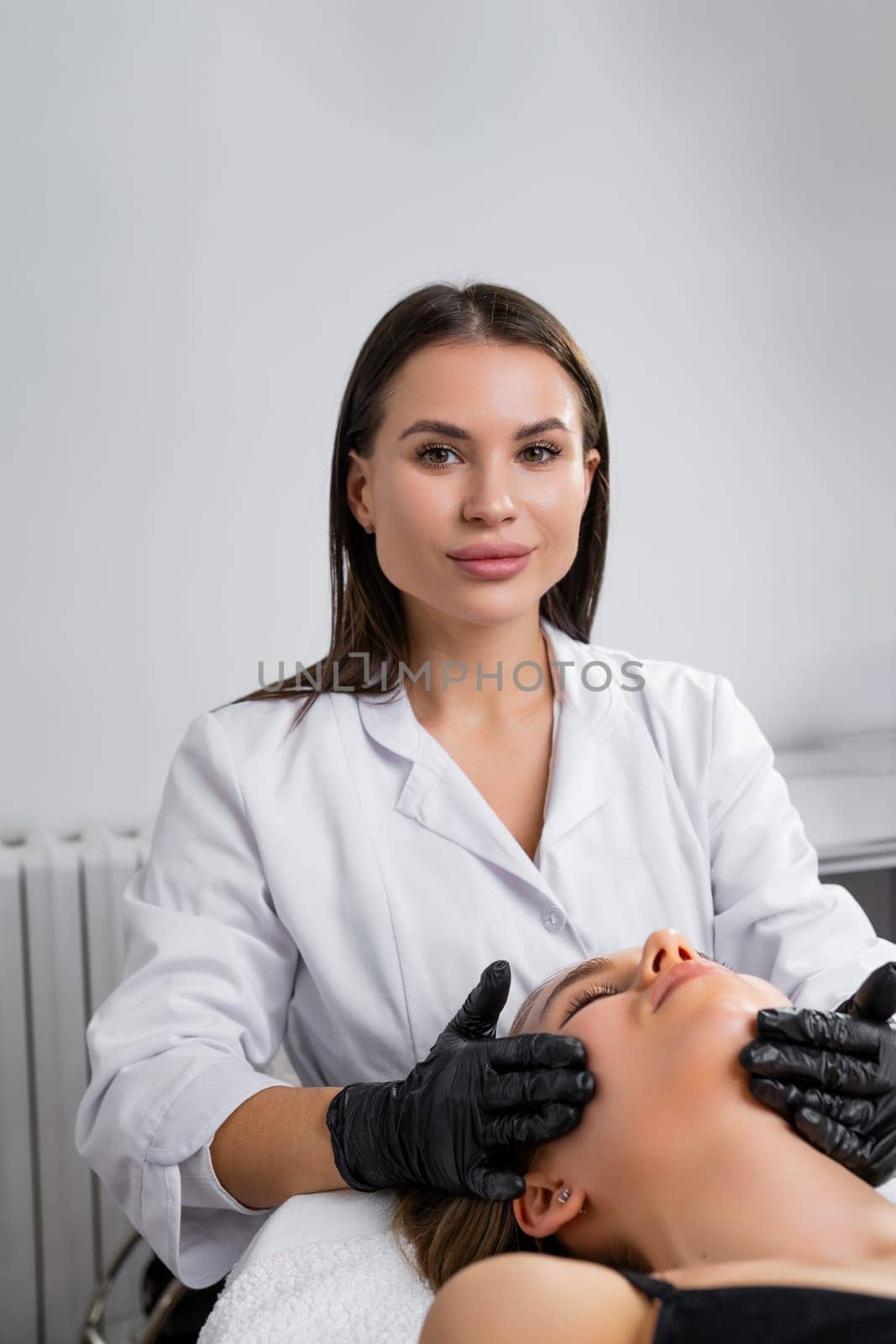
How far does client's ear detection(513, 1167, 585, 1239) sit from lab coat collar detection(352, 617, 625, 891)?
1.14 ft

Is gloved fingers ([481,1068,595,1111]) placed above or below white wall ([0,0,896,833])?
below

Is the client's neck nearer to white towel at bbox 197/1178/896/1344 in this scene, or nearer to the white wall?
white towel at bbox 197/1178/896/1344

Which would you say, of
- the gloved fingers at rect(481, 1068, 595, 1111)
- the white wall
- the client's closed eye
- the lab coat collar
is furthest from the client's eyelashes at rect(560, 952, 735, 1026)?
the white wall

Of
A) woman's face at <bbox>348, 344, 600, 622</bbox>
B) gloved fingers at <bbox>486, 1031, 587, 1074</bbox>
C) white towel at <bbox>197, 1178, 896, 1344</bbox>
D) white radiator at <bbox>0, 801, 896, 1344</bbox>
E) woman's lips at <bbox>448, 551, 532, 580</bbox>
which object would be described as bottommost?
white radiator at <bbox>0, 801, 896, 1344</bbox>

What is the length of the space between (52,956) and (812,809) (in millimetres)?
1420

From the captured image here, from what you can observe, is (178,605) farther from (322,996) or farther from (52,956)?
(322,996)

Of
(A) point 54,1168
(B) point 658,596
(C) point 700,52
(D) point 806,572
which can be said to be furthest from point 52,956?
(C) point 700,52

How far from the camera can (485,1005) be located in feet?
3.46

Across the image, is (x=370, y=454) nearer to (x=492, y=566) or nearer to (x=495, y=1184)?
(x=492, y=566)

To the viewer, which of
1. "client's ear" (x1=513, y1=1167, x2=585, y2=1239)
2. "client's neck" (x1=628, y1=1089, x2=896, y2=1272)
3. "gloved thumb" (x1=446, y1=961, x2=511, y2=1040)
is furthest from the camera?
"gloved thumb" (x1=446, y1=961, x2=511, y2=1040)

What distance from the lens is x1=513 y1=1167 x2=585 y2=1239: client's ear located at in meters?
0.93

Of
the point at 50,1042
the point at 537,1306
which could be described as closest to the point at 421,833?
the point at 537,1306

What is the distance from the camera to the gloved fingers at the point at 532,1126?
0.94m

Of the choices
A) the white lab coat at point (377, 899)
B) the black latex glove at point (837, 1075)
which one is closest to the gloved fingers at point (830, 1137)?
the black latex glove at point (837, 1075)
